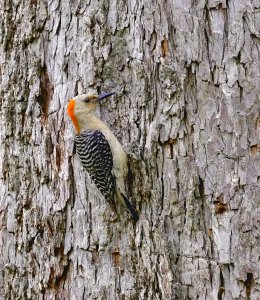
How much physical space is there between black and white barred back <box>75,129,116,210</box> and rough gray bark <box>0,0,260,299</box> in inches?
3.1

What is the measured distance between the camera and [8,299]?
339 centimetres

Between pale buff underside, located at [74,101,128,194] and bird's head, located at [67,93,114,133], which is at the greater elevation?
bird's head, located at [67,93,114,133]

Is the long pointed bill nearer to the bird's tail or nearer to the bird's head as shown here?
the bird's head

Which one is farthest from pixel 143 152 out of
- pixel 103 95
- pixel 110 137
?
pixel 103 95

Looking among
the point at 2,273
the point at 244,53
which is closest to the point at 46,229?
A: the point at 2,273

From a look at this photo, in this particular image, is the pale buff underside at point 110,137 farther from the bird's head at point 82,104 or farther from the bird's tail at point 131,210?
the bird's tail at point 131,210

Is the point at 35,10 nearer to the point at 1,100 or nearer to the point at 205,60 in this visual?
the point at 1,100

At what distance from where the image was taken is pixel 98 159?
337cm

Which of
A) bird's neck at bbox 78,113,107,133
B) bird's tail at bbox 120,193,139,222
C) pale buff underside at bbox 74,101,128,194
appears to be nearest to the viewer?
bird's tail at bbox 120,193,139,222

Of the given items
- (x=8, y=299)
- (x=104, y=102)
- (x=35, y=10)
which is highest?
(x=35, y=10)

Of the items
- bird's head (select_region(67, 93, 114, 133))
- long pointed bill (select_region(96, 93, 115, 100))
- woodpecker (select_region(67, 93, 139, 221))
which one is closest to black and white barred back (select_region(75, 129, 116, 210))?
woodpecker (select_region(67, 93, 139, 221))

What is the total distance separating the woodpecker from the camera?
312cm

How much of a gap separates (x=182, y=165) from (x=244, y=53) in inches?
25.5

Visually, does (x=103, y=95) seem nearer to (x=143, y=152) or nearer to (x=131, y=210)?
(x=143, y=152)
